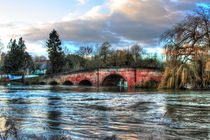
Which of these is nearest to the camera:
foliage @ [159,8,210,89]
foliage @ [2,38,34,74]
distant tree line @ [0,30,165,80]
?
foliage @ [159,8,210,89]

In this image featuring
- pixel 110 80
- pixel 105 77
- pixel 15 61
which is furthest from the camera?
pixel 15 61

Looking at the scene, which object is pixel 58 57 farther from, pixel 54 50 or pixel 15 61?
pixel 15 61

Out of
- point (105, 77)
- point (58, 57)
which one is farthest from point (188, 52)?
point (58, 57)

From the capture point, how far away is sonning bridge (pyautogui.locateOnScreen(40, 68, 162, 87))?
33.2 metres

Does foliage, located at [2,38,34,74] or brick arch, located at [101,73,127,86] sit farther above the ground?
foliage, located at [2,38,34,74]

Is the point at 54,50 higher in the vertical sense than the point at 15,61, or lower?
higher

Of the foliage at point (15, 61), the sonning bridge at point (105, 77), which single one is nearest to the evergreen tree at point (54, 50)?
the foliage at point (15, 61)

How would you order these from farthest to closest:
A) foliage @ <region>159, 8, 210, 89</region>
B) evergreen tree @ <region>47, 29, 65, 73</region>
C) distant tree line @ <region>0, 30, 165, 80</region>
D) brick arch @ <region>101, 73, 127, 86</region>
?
evergreen tree @ <region>47, 29, 65, 73</region>
distant tree line @ <region>0, 30, 165, 80</region>
brick arch @ <region>101, 73, 127, 86</region>
foliage @ <region>159, 8, 210, 89</region>

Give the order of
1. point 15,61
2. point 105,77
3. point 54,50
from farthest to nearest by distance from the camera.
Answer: point 15,61
point 54,50
point 105,77

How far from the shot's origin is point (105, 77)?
129ft

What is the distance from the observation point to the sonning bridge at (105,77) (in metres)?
33.2

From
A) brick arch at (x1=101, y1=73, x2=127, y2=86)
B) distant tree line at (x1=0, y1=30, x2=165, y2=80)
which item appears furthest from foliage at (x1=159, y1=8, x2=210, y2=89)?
distant tree line at (x1=0, y1=30, x2=165, y2=80)

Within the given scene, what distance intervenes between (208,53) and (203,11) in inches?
179

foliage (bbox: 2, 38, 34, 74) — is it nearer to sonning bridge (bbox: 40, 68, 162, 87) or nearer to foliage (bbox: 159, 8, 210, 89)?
sonning bridge (bbox: 40, 68, 162, 87)
